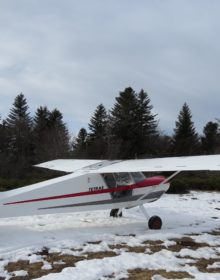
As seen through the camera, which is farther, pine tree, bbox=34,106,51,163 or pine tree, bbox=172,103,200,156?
pine tree, bbox=172,103,200,156

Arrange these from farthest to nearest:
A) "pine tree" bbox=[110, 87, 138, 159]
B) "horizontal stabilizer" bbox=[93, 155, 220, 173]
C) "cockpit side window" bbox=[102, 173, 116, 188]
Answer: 1. "pine tree" bbox=[110, 87, 138, 159]
2. "cockpit side window" bbox=[102, 173, 116, 188]
3. "horizontal stabilizer" bbox=[93, 155, 220, 173]

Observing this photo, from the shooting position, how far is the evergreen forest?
44.1 meters

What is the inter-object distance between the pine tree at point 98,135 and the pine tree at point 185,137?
10111mm

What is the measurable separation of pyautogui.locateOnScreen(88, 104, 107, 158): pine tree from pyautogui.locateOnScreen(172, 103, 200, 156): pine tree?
10.1m

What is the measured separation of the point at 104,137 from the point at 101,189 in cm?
4108

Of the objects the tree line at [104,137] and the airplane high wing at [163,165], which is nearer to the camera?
the airplane high wing at [163,165]

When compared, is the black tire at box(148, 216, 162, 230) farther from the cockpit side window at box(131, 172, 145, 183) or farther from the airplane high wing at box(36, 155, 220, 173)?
the airplane high wing at box(36, 155, 220, 173)

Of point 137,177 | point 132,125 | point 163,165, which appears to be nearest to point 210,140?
point 132,125

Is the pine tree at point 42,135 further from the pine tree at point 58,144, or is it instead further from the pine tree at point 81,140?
the pine tree at point 81,140

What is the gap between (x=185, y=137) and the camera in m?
57.8

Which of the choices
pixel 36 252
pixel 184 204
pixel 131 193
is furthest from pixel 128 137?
pixel 36 252

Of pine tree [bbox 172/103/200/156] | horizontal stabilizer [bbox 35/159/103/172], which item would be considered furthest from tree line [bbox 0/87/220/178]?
horizontal stabilizer [bbox 35/159/103/172]

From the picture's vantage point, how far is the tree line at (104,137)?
44750mm

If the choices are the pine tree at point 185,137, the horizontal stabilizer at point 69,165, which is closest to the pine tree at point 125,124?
the pine tree at point 185,137
